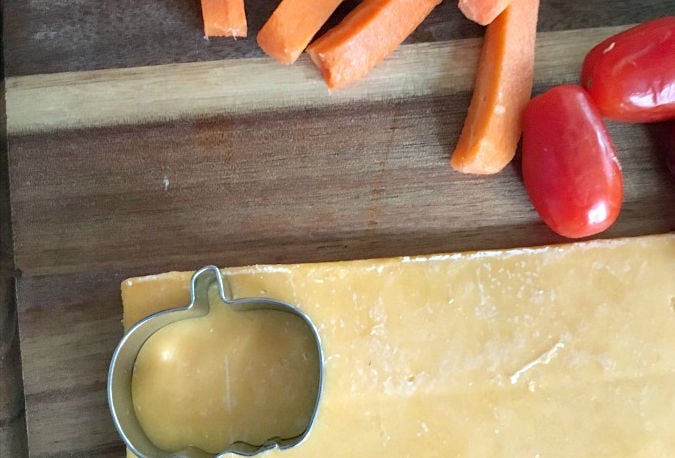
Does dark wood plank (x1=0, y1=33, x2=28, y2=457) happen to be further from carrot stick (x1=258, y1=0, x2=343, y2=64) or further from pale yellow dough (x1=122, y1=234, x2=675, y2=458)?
carrot stick (x1=258, y1=0, x2=343, y2=64)

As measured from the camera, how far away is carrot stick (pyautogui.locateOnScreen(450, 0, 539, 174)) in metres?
1.27

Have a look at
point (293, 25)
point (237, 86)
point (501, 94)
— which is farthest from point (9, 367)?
point (501, 94)

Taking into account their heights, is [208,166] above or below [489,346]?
above

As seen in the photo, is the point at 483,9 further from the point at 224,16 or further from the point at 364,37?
the point at 224,16

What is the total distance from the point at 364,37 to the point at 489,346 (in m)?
0.56

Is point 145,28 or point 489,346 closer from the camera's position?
point 489,346

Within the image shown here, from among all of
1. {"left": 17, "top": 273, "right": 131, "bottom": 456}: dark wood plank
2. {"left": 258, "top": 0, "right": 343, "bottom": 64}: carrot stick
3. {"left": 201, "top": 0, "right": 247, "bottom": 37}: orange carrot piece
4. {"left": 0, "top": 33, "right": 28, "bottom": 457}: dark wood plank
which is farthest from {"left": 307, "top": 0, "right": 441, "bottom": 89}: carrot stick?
{"left": 0, "top": 33, "right": 28, "bottom": 457}: dark wood plank

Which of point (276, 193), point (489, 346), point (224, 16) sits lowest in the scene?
point (489, 346)

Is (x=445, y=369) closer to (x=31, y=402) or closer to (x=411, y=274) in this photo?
(x=411, y=274)

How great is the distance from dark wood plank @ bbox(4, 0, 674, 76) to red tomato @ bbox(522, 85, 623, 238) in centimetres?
22

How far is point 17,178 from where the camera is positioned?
1341 millimetres

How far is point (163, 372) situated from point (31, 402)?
0.25 meters

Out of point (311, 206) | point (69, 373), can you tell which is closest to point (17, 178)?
point (69, 373)

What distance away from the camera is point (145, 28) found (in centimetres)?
137
